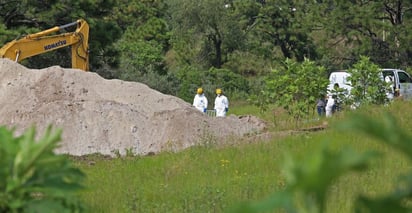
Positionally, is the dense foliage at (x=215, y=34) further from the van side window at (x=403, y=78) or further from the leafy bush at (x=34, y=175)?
the leafy bush at (x=34, y=175)

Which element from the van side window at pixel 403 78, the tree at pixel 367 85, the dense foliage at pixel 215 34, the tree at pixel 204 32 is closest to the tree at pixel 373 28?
the dense foliage at pixel 215 34

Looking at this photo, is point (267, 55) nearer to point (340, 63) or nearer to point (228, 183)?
point (340, 63)

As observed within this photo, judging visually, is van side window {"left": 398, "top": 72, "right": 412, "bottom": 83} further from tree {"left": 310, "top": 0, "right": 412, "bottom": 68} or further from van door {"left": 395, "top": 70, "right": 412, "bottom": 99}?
tree {"left": 310, "top": 0, "right": 412, "bottom": 68}

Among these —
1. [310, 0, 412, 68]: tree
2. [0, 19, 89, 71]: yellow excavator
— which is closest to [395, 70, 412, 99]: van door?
[310, 0, 412, 68]: tree

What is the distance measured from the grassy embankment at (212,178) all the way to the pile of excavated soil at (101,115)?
6.80ft

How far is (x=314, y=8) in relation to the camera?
41.0 metres

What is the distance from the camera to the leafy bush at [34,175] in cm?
170

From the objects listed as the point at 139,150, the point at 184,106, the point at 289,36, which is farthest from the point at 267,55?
the point at 139,150

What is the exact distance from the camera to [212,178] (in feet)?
34.3

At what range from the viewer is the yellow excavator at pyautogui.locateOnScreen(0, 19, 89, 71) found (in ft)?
73.5

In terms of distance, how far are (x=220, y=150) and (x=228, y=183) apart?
10.9ft

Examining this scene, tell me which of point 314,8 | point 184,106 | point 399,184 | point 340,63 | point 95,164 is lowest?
point 399,184

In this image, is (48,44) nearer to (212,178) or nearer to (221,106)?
(221,106)

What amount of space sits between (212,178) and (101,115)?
8.01 m
